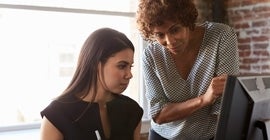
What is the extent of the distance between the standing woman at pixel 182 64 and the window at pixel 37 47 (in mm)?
1068

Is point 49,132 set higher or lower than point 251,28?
lower

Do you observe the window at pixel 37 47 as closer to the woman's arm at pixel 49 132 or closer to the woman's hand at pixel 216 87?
the woman's arm at pixel 49 132

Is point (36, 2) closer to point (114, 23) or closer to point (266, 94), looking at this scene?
point (114, 23)

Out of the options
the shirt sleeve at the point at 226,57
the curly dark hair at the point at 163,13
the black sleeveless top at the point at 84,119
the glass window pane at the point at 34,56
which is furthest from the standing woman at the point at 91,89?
the glass window pane at the point at 34,56

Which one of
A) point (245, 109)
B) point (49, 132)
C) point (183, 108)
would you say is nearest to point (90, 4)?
point (183, 108)

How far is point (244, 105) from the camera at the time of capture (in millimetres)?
1000

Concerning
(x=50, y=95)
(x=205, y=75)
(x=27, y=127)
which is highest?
(x=205, y=75)

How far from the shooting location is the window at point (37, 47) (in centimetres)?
252

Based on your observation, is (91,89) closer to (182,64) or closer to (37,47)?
(182,64)

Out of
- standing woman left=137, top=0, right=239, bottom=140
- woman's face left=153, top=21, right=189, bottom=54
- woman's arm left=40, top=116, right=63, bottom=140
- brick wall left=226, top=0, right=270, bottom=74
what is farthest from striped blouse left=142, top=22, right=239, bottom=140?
brick wall left=226, top=0, right=270, bottom=74

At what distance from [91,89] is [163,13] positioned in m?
0.42

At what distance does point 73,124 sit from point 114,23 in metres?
1.67

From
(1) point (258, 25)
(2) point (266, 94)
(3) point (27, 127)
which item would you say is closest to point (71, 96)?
(2) point (266, 94)

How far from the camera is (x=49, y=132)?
135cm
